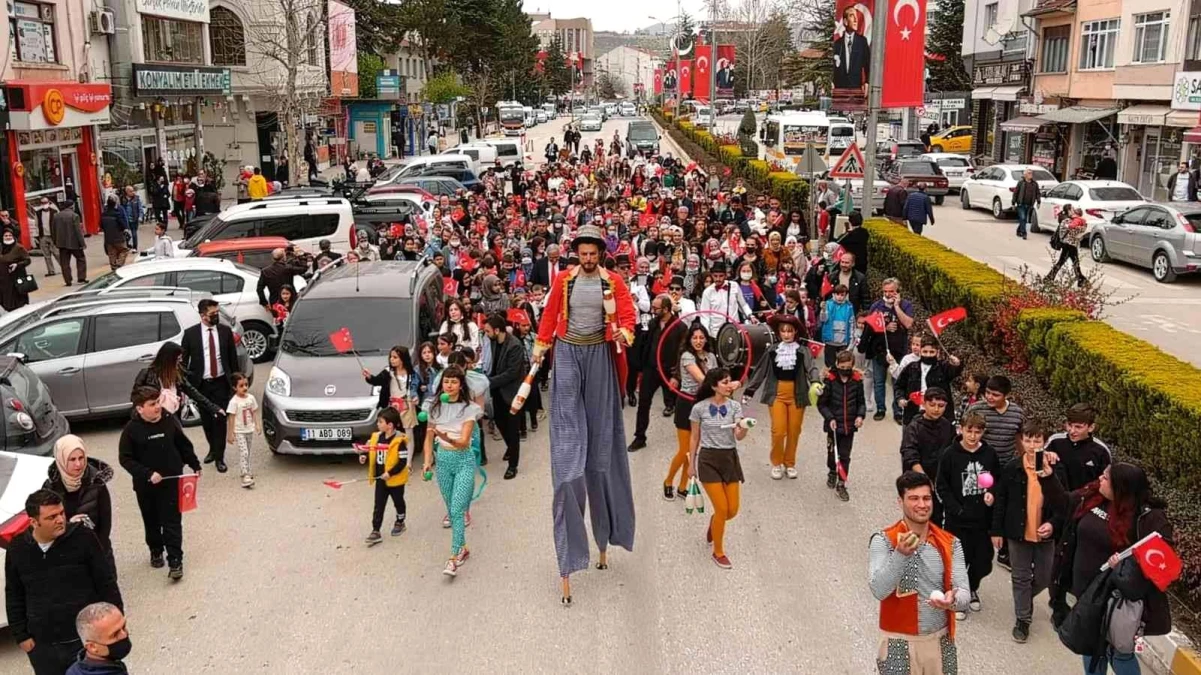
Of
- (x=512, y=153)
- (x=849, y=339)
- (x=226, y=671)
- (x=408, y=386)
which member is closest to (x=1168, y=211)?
(x=849, y=339)

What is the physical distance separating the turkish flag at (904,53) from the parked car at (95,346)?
12.3 m

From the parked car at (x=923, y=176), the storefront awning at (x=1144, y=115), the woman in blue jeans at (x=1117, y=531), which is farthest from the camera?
the parked car at (x=923, y=176)

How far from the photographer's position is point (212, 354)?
10773 millimetres

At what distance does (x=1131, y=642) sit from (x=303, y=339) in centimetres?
862

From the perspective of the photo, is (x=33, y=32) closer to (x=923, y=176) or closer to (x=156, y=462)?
(x=156, y=462)

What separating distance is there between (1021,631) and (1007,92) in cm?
4343

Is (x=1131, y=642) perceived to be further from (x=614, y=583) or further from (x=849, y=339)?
(x=849, y=339)

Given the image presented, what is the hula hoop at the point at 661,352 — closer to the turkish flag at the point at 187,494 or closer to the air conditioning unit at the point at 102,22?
the turkish flag at the point at 187,494

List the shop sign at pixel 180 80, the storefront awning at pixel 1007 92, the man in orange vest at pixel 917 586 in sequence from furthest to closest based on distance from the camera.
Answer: the storefront awning at pixel 1007 92 → the shop sign at pixel 180 80 → the man in orange vest at pixel 917 586

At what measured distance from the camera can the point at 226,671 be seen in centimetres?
682

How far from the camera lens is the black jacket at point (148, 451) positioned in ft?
26.1

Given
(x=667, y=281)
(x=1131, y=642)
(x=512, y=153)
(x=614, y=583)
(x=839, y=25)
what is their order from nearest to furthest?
(x=1131, y=642) → (x=614, y=583) → (x=667, y=281) → (x=839, y=25) → (x=512, y=153)

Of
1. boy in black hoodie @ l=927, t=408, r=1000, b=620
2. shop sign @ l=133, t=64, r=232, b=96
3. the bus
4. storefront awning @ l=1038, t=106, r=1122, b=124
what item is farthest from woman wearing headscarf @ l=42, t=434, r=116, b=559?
the bus

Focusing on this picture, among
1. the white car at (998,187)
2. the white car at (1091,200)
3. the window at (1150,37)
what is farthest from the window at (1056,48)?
the white car at (1091,200)
